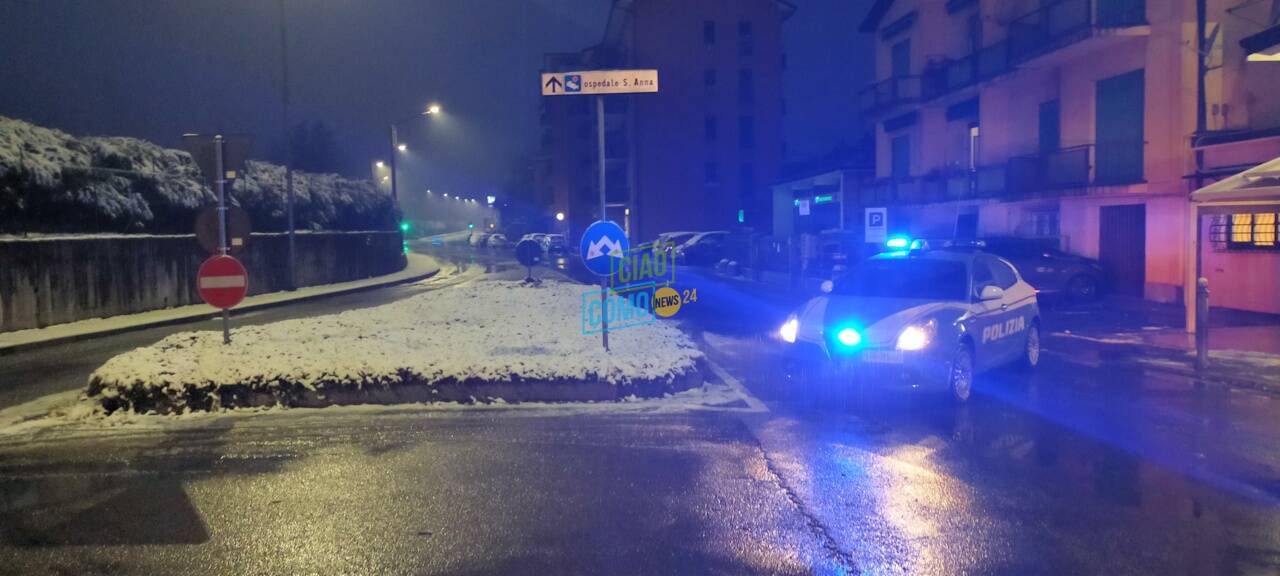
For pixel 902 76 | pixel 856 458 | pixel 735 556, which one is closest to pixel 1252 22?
pixel 902 76

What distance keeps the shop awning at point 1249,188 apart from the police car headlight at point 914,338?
19.0 feet

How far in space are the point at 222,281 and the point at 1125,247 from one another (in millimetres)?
20019

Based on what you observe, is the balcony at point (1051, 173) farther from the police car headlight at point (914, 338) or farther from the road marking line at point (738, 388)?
the police car headlight at point (914, 338)

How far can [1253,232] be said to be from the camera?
17.1m

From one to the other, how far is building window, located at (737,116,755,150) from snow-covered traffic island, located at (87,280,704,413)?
165 feet

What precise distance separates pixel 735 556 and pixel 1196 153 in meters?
18.1

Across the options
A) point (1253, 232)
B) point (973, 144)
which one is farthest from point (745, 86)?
point (1253, 232)

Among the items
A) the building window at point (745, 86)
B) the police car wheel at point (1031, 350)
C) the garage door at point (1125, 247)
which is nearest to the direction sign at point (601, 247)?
the police car wheel at point (1031, 350)

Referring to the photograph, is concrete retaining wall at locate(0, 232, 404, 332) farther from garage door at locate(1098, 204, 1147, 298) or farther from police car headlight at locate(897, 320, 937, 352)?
garage door at locate(1098, 204, 1147, 298)

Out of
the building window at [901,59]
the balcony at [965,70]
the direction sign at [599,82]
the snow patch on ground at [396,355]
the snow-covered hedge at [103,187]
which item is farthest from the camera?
the building window at [901,59]

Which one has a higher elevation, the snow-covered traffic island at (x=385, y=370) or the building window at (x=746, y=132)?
the building window at (x=746, y=132)

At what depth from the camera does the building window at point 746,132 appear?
60344 mm

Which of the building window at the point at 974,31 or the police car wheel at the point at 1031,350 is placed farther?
the building window at the point at 974,31

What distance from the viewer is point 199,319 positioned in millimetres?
20359
